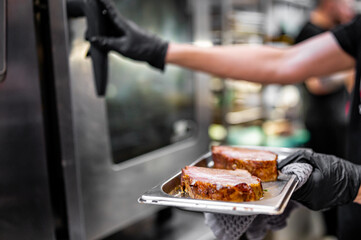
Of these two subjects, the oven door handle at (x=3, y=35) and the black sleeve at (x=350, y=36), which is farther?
the black sleeve at (x=350, y=36)

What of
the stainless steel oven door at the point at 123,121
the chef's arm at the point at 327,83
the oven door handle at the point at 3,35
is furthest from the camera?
the chef's arm at the point at 327,83

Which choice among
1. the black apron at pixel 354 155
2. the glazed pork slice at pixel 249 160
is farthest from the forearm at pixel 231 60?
the glazed pork slice at pixel 249 160

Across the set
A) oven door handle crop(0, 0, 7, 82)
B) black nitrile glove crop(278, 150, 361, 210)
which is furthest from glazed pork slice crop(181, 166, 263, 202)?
oven door handle crop(0, 0, 7, 82)

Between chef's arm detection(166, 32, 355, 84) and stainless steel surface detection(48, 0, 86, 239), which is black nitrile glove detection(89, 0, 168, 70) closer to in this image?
stainless steel surface detection(48, 0, 86, 239)

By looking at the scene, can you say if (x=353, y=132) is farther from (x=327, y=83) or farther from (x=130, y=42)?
(x=327, y=83)

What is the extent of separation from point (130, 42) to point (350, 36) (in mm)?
819

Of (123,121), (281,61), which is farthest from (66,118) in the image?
(281,61)

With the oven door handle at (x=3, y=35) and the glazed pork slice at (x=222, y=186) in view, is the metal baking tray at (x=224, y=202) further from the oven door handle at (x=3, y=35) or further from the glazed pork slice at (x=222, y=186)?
the oven door handle at (x=3, y=35)

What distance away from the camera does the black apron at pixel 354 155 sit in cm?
127

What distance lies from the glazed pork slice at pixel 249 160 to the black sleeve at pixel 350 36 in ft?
2.31

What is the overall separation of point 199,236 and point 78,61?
0.79 meters

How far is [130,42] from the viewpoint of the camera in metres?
1.10

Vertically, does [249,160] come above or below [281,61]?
below

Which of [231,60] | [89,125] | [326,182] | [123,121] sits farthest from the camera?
[231,60]
